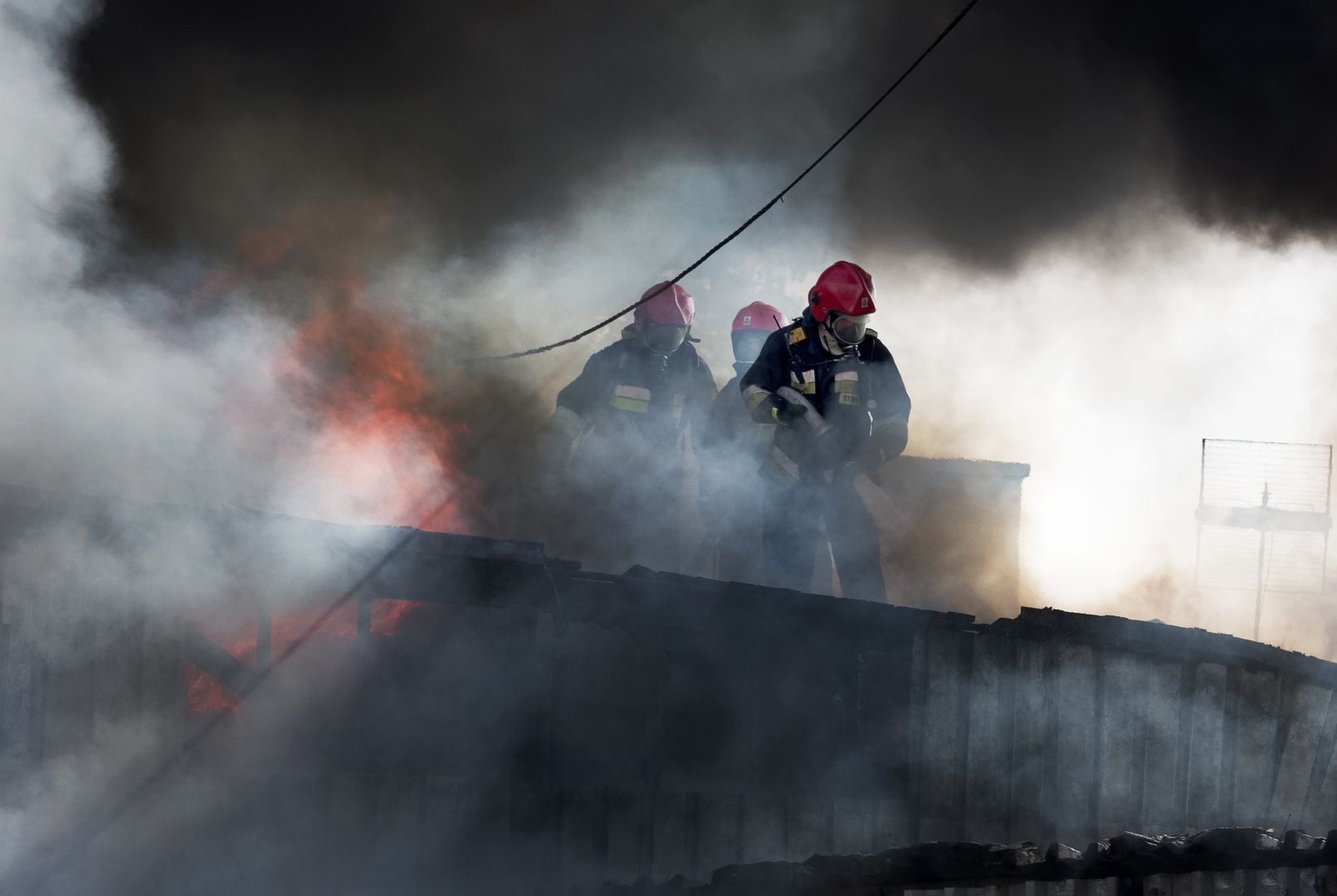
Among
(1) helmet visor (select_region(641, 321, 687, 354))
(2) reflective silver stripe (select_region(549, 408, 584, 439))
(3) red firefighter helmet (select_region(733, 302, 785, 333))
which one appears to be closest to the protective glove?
(1) helmet visor (select_region(641, 321, 687, 354))

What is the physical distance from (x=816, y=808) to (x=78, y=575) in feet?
11.5

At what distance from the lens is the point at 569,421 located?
963 centimetres

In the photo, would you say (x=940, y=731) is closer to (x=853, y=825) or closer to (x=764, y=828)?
(x=853, y=825)

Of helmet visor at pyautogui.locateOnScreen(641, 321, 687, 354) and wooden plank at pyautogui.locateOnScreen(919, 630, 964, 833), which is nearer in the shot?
wooden plank at pyautogui.locateOnScreen(919, 630, 964, 833)

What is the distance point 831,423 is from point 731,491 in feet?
5.49

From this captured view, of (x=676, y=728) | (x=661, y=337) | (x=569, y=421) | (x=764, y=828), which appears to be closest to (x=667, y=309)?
(x=661, y=337)

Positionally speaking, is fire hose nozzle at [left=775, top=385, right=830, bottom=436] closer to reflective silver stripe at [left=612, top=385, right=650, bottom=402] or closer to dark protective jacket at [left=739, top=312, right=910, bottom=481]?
dark protective jacket at [left=739, top=312, right=910, bottom=481]

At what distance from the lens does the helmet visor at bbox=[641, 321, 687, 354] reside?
9.54m

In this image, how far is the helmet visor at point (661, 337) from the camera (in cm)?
954

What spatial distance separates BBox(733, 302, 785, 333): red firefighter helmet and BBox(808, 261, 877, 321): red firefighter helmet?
9.44 feet

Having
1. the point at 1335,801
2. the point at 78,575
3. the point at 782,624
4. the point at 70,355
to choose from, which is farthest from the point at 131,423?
the point at 1335,801

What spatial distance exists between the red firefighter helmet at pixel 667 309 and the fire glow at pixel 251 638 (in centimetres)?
457

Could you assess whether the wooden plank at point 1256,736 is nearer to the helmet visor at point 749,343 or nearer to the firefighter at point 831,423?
the firefighter at point 831,423

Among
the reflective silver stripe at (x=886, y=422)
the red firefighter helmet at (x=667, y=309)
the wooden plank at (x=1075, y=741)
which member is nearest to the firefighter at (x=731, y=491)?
the red firefighter helmet at (x=667, y=309)
